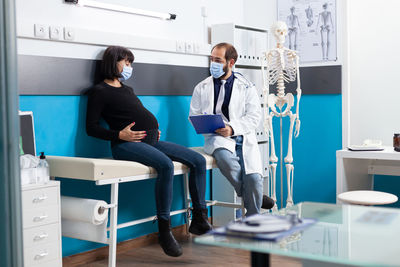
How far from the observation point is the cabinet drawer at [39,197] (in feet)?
8.17

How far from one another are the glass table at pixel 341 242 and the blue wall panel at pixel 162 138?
1694 millimetres

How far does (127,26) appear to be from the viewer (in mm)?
3590

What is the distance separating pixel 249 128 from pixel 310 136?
1.05 meters

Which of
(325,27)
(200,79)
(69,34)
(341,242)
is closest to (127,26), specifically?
(69,34)

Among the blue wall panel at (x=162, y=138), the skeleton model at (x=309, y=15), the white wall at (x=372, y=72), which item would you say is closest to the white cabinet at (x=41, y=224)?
the blue wall panel at (x=162, y=138)

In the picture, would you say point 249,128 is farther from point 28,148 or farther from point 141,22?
point 28,148

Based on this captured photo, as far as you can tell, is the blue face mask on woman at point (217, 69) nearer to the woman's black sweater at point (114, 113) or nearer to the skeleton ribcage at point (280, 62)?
the skeleton ribcage at point (280, 62)

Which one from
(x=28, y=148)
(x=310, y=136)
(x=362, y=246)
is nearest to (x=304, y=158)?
(x=310, y=136)

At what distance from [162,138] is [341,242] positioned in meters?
2.41

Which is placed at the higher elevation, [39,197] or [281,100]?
[281,100]

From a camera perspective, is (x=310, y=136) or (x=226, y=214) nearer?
(x=226, y=214)

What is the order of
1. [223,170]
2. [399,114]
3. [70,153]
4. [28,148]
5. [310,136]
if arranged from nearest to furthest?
[28,148] < [70,153] < [223,170] < [399,114] < [310,136]

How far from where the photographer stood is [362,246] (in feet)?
4.93

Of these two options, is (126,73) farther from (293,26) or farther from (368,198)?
(293,26)
